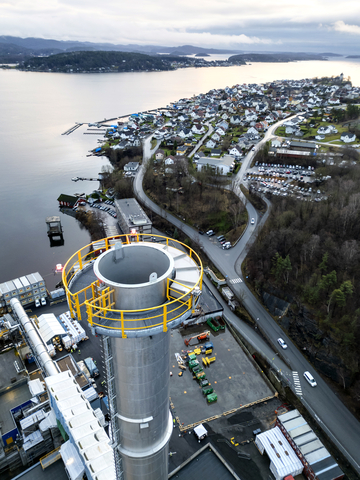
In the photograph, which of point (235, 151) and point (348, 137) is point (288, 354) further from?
point (348, 137)

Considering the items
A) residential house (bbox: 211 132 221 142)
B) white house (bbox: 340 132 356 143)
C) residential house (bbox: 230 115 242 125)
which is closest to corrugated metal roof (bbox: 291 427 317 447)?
white house (bbox: 340 132 356 143)

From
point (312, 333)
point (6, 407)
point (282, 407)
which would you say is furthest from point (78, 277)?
point (312, 333)

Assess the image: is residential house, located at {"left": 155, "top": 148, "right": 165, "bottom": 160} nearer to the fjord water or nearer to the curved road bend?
the fjord water

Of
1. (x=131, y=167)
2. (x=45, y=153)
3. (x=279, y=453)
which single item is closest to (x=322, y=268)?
(x=279, y=453)

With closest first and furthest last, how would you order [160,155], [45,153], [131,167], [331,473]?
[331,473] → [131,167] → [160,155] → [45,153]

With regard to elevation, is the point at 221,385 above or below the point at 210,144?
below

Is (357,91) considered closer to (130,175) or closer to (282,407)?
(130,175)
